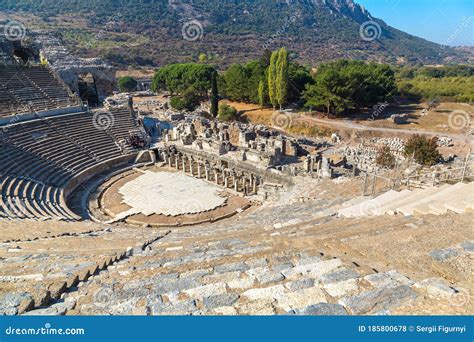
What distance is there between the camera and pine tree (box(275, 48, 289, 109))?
44122mm

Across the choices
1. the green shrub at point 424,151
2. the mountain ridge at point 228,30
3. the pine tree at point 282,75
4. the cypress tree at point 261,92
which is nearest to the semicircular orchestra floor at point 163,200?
the green shrub at point 424,151

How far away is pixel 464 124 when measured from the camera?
3822cm

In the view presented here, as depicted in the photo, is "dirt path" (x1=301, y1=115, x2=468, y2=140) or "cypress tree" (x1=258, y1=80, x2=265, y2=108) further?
"cypress tree" (x1=258, y1=80, x2=265, y2=108)

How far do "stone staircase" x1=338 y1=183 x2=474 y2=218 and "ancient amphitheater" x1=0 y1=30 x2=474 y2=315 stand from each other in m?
0.07

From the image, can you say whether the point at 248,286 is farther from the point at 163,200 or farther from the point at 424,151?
the point at 424,151

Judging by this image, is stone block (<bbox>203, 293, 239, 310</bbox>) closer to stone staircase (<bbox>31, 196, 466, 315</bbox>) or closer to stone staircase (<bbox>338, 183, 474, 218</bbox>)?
stone staircase (<bbox>31, 196, 466, 315</bbox>)

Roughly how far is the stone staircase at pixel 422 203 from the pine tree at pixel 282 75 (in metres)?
33.3

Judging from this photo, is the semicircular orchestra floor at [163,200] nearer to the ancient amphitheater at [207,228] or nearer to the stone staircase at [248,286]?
the ancient amphitheater at [207,228]

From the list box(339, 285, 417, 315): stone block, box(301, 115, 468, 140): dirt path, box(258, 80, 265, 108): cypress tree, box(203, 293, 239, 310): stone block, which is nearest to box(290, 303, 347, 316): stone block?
box(339, 285, 417, 315): stone block

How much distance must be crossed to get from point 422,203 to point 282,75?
36687 millimetres

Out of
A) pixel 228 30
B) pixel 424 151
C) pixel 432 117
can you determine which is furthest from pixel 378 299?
pixel 228 30

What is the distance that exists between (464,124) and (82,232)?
42888 mm

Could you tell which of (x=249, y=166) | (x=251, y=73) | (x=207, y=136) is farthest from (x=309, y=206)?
(x=251, y=73)

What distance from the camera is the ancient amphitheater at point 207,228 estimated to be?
16.3 feet
